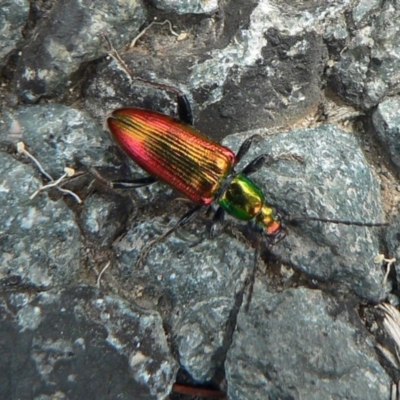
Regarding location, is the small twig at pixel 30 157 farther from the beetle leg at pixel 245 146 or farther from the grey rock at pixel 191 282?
the beetle leg at pixel 245 146

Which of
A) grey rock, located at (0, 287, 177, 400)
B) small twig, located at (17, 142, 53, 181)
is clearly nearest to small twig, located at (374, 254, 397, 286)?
grey rock, located at (0, 287, 177, 400)

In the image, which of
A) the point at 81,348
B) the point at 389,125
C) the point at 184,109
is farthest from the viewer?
the point at 389,125

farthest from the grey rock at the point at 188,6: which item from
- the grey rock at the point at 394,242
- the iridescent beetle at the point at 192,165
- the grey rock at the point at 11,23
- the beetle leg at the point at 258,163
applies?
the grey rock at the point at 394,242

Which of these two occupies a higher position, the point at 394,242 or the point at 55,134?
the point at 394,242

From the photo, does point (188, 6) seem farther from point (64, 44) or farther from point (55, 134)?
point (55, 134)

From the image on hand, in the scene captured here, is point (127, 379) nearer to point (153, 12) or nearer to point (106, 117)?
point (106, 117)

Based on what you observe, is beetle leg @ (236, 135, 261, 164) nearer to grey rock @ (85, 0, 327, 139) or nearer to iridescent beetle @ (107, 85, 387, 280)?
iridescent beetle @ (107, 85, 387, 280)

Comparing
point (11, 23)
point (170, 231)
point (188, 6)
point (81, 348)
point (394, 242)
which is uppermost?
point (188, 6)

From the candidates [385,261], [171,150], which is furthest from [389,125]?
[171,150]
